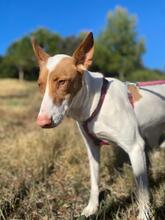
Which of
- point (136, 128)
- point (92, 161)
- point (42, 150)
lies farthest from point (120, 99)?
point (42, 150)

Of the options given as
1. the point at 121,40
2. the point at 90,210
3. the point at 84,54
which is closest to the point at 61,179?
the point at 90,210

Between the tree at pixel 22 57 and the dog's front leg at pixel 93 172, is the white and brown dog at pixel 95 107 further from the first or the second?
the tree at pixel 22 57

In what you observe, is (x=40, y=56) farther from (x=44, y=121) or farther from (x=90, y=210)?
(x=90, y=210)

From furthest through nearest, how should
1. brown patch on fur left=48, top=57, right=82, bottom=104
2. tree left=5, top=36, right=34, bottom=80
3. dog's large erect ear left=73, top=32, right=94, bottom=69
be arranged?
tree left=5, top=36, right=34, bottom=80
dog's large erect ear left=73, top=32, right=94, bottom=69
brown patch on fur left=48, top=57, right=82, bottom=104

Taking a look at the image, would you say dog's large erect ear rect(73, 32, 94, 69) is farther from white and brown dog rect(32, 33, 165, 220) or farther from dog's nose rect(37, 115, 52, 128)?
dog's nose rect(37, 115, 52, 128)

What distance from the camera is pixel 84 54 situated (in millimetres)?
3248

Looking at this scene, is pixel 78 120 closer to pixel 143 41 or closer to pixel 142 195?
pixel 142 195

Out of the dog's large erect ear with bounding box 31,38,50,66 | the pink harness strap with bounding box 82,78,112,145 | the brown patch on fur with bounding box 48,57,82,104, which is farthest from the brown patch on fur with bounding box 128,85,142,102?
the dog's large erect ear with bounding box 31,38,50,66

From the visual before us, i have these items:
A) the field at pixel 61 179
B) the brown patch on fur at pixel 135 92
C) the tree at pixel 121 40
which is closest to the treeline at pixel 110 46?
the tree at pixel 121 40

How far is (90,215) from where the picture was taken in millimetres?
3537

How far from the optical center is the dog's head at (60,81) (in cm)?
295

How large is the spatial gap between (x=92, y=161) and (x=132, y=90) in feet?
2.32

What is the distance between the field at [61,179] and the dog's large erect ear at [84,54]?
1065 millimetres

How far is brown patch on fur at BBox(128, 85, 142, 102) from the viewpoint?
3.67 metres
